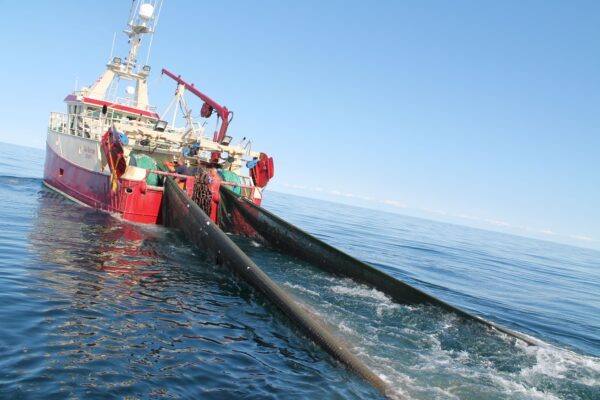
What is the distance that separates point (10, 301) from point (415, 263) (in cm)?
1611

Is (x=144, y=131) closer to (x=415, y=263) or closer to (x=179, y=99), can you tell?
(x=179, y=99)

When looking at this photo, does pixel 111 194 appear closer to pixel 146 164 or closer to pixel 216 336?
pixel 146 164

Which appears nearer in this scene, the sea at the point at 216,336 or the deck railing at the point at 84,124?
the sea at the point at 216,336

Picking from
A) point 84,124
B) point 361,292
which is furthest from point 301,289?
point 84,124

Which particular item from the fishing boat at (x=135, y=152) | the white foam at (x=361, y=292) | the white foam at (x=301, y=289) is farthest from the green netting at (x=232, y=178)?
the white foam at (x=361, y=292)

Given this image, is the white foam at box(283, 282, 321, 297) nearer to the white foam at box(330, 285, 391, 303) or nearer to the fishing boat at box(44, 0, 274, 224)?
the white foam at box(330, 285, 391, 303)

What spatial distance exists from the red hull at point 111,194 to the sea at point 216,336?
2.67 meters

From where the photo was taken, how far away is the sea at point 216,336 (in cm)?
504

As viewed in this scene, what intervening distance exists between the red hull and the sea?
2674 mm

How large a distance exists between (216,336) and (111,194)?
11.4 meters

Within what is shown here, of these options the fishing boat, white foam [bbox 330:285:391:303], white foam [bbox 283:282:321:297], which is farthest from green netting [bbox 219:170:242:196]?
white foam [bbox 330:285:391:303]

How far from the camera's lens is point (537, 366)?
7.00m

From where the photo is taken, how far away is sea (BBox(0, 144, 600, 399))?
16.5ft

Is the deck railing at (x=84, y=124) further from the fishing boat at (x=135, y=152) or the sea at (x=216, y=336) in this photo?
the sea at (x=216, y=336)
